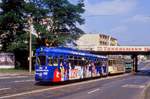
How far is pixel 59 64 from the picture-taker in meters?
33.6

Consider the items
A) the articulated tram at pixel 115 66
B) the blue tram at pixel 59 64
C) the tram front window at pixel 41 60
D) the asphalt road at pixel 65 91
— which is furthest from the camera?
the articulated tram at pixel 115 66

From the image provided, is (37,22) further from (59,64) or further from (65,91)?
(65,91)

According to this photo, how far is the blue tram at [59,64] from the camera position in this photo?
32.5 metres

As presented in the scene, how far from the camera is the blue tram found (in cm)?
3249

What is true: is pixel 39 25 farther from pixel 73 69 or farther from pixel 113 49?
pixel 73 69

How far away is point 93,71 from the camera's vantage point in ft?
150

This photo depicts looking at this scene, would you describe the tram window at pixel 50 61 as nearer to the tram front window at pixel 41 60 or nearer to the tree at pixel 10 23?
the tram front window at pixel 41 60

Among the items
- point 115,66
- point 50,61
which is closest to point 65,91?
point 50,61

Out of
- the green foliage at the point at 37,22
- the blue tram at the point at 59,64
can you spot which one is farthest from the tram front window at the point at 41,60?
the green foliage at the point at 37,22

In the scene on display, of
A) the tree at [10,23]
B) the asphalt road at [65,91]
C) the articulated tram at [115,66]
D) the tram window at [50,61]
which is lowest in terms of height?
the asphalt road at [65,91]

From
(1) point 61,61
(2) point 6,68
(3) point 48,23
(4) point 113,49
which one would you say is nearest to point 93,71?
(1) point 61,61

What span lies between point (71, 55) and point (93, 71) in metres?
9.84

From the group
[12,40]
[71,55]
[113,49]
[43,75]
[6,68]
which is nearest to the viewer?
[43,75]

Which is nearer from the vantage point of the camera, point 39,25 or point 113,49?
point 39,25
